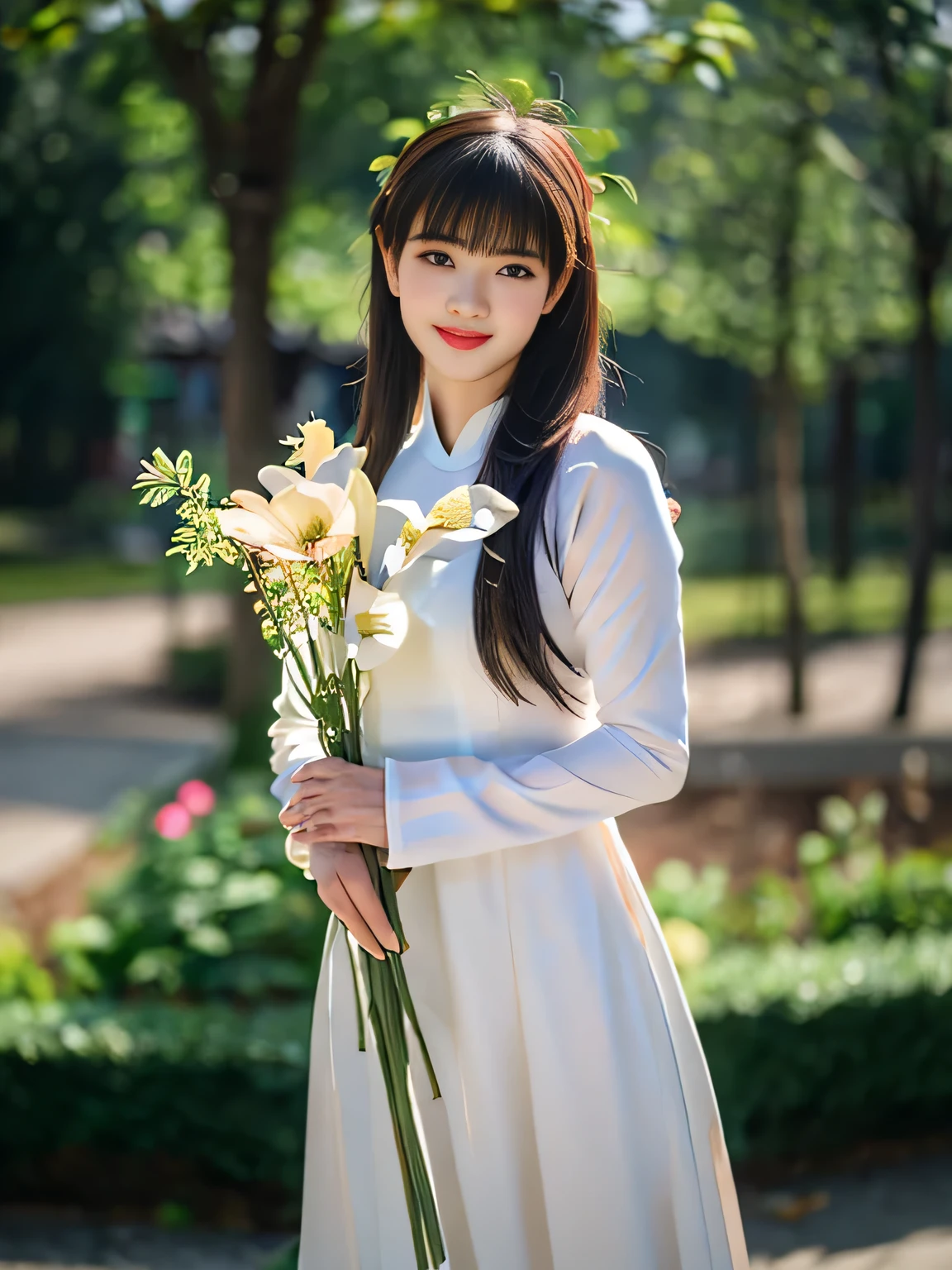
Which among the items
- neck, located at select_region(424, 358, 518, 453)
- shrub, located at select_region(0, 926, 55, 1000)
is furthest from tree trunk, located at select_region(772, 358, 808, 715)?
neck, located at select_region(424, 358, 518, 453)

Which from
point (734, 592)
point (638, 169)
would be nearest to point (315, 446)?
point (638, 169)

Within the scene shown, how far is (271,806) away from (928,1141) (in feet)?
7.17

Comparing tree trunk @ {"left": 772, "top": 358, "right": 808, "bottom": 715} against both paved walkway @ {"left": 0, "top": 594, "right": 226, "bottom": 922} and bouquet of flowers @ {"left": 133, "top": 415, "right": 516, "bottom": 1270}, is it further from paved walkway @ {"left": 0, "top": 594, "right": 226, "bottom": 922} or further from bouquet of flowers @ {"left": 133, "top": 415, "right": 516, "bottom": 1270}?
bouquet of flowers @ {"left": 133, "top": 415, "right": 516, "bottom": 1270}

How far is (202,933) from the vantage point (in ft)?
12.2

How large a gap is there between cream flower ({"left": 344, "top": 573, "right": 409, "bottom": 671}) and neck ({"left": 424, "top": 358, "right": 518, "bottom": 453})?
382mm

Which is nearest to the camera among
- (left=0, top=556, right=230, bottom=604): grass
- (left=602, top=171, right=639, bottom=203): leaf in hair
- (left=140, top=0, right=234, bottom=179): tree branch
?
(left=602, top=171, right=639, bottom=203): leaf in hair

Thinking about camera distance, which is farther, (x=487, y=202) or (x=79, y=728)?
(x=79, y=728)

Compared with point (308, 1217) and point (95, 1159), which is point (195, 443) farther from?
point (308, 1217)

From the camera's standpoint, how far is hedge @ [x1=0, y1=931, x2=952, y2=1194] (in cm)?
313

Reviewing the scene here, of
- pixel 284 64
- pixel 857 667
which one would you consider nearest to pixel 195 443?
pixel 857 667

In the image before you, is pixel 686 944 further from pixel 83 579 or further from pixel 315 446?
pixel 83 579

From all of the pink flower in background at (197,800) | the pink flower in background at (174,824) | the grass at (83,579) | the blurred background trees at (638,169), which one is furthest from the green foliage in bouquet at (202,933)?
the grass at (83,579)

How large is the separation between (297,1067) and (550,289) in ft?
6.78

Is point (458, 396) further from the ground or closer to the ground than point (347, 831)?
further from the ground
